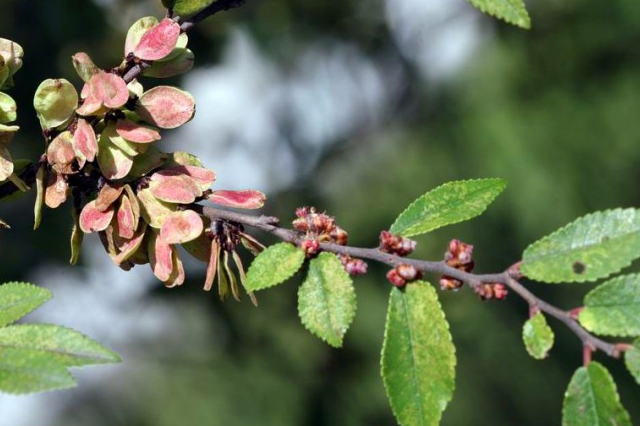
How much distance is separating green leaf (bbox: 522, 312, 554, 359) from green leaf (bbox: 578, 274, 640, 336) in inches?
0.9

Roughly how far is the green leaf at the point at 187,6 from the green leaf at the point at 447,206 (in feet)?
0.72

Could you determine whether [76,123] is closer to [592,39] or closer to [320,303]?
[320,303]

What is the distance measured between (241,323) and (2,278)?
570 millimetres

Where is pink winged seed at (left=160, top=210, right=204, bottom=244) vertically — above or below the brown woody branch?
below

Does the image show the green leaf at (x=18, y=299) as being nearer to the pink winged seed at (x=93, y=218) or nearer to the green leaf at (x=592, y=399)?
the pink winged seed at (x=93, y=218)

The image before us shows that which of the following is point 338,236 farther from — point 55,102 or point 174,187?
point 55,102

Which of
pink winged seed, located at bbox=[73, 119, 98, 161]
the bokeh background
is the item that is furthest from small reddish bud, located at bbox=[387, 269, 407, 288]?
the bokeh background

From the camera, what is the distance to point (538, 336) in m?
0.52

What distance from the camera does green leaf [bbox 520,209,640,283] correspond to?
1.68 ft

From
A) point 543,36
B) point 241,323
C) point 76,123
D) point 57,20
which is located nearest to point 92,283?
point 241,323

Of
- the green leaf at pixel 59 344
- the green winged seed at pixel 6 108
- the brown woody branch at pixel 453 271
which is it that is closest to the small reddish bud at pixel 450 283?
the brown woody branch at pixel 453 271

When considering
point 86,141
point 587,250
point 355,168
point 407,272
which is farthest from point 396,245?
point 355,168

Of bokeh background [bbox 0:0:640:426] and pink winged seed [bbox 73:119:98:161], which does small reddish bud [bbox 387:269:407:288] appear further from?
bokeh background [bbox 0:0:640:426]

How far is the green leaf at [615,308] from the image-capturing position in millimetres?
497
